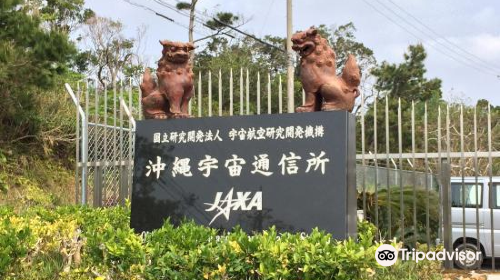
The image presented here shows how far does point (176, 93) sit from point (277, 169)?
3.75 ft

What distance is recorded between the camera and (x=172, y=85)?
436 cm

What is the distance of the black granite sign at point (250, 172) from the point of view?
3.55 meters

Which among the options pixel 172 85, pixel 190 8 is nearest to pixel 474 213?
pixel 172 85

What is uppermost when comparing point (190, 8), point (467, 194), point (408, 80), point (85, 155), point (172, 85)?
point (190, 8)

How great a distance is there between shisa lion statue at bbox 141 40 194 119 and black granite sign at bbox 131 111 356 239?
192 mm

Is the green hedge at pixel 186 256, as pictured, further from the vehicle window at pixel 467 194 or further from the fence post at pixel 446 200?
the vehicle window at pixel 467 194

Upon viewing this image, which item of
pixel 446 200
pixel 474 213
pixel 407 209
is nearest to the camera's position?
pixel 446 200

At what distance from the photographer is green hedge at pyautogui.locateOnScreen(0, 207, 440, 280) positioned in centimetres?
272

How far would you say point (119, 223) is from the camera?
4.75 m

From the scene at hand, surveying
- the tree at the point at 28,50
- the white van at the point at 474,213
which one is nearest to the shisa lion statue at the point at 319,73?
the white van at the point at 474,213

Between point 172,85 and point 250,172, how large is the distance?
Result: 1049 millimetres

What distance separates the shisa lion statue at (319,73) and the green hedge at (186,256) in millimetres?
→ 1156

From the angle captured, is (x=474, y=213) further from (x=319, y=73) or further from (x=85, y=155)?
(x=85, y=155)

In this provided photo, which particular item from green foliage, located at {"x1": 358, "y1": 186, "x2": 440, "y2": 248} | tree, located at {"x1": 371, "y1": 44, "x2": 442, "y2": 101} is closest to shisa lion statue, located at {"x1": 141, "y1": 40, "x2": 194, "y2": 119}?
green foliage, located at {"x1": 358, "y1": 186, "x2": 440, "y2": 248}
